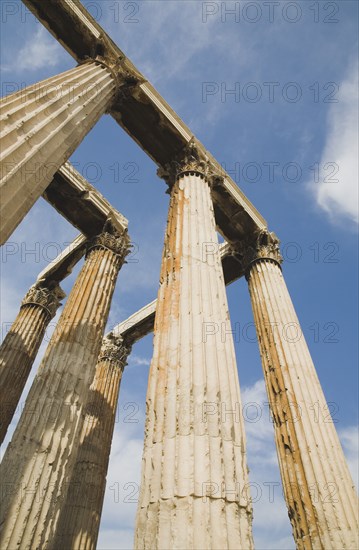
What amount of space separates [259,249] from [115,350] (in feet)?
28.0

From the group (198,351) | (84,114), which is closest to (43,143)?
(84,114)

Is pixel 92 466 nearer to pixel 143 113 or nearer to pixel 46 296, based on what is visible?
pixel 46 296

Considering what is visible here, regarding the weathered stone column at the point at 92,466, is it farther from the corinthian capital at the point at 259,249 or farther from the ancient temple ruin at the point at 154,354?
the corinthian capital at the point at 259,249

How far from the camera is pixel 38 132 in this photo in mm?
5695

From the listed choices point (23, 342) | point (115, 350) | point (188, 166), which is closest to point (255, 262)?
point (188, 166)

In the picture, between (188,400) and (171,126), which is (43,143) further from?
(171,126)

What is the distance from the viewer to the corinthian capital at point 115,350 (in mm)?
17000

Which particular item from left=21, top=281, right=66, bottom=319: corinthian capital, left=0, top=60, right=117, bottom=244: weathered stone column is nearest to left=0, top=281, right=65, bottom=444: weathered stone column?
left=21, top=281, right=66, bottom=319: corinthian capital

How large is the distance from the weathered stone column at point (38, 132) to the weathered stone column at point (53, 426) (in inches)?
201

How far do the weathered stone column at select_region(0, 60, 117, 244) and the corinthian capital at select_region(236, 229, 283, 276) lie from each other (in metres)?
6.75

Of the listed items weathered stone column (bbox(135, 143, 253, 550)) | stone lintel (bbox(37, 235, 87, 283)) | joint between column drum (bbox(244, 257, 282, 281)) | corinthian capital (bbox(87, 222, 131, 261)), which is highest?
stone lintel (bbox(37, 235, 87, 283))

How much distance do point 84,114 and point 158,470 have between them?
6.10 m

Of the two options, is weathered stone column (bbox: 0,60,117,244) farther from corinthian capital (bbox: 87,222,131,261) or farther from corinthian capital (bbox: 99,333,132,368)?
corinthian capital (bbox: 99,333,132,368)

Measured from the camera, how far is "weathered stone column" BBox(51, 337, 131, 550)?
34.4ft
